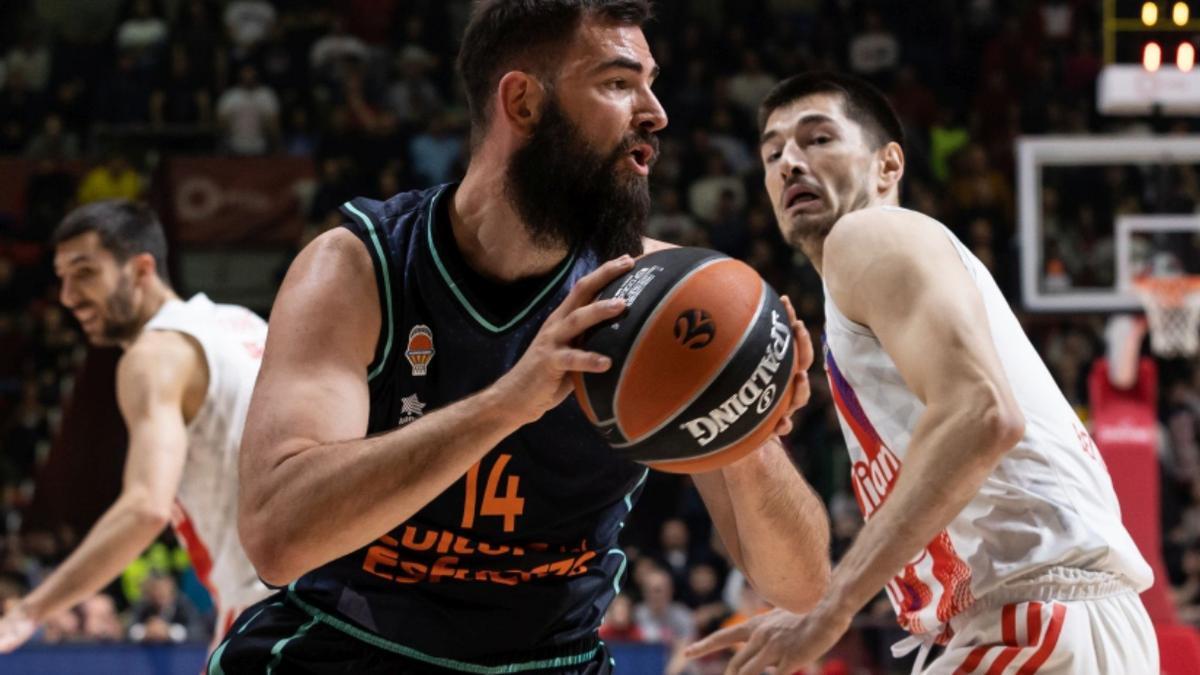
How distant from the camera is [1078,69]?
14.1m

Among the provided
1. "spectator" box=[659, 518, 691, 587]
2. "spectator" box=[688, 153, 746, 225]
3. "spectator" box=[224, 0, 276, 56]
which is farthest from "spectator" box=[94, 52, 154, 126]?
"spectator" box=[659, 518, 691, 587]

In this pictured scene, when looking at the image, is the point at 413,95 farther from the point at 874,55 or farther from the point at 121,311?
the point at 121,311

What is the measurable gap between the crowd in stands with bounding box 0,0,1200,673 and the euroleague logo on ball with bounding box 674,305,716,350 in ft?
25.0

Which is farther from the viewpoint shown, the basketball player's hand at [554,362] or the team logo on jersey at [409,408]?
the team logo on jersey at [409,408]

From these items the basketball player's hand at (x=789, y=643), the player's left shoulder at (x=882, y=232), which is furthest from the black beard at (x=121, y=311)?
the basketball player's hand at (x=789, y=643)

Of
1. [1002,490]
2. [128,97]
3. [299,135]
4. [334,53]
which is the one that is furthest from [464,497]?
[334,53]

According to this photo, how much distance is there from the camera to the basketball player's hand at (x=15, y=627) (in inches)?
194

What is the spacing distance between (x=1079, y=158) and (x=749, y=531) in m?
6.45

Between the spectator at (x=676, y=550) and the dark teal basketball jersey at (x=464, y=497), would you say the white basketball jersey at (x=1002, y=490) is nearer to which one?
the dark teal basketball jersey at (x=464, y=497)

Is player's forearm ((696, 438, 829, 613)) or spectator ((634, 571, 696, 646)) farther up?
player's forearm ((696, 438, 829, 613))

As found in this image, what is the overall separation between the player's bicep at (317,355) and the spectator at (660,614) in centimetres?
708

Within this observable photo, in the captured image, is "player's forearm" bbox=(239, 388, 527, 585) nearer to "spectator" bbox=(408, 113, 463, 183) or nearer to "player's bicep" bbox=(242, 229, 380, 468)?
"player's bicep" bbox=(242, 229, 380, 468)

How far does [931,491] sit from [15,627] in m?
3.33

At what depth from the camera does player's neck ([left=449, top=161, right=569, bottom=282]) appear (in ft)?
10.3
